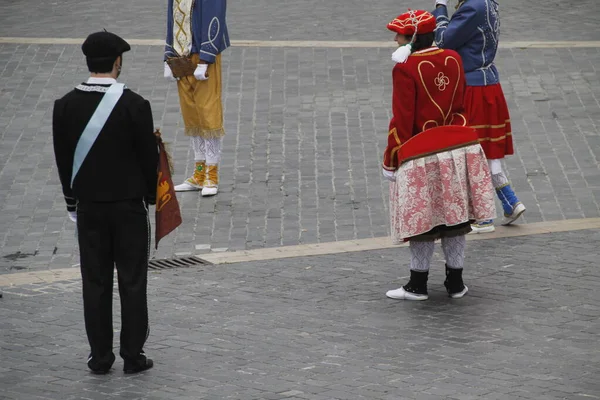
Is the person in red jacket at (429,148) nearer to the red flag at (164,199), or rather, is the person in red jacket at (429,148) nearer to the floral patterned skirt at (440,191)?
the floral patterned skirt at (440,191)

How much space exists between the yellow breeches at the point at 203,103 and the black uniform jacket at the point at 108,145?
3937 millimetres

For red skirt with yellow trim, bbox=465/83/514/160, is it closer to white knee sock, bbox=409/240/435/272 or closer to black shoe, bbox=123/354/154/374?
white knee sock, bbox=409/240/435/272

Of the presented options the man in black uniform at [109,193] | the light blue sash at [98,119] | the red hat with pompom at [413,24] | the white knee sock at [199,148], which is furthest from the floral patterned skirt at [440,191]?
the white knee sock at [199,148]

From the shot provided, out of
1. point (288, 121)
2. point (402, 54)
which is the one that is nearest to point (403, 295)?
point (402, 54)

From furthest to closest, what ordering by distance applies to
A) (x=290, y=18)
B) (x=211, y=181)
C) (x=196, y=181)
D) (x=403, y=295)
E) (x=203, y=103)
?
1. (x=290, y=18)
2. (x=196, y=181)
3. (x=211, y=181)
4. (x=203, y=103)
5. (x=403, y=295)

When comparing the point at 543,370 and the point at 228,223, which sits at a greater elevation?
the point at 543,370

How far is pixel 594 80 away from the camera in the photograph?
13.6m

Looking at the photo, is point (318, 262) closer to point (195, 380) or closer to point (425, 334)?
point (425, 334)

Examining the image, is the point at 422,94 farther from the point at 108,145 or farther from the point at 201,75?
the point at 201,75

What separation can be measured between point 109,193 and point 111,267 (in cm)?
46

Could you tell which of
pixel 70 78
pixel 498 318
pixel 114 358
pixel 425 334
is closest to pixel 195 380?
pixel 114 358

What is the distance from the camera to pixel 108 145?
6672 millimetres

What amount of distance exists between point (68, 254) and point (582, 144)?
5145 millimetres

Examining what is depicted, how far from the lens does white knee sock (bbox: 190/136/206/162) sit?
1089 cm
